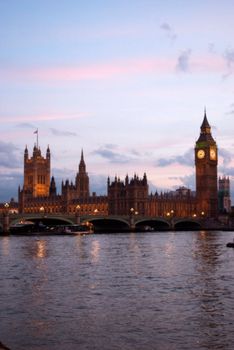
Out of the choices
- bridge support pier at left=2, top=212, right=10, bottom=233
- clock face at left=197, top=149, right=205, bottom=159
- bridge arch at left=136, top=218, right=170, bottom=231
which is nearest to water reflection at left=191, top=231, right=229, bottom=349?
bridge support pier at left=2, top=212, right=10, bottom=233

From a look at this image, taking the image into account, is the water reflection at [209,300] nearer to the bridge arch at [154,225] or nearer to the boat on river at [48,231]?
the boat on river at [48,231]

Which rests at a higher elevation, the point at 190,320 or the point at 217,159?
the point at 217,159

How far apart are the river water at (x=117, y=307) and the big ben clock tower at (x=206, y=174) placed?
14358 cm

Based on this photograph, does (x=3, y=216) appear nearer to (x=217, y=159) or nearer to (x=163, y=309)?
(x=163, y=309)

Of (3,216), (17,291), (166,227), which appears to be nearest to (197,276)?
(17,291)

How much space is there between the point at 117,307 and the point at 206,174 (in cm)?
16576

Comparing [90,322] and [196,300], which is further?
[196,300]

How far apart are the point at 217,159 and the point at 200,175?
28.8 feet

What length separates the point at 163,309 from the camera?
2375 cm

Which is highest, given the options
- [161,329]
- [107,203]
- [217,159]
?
[217,159]

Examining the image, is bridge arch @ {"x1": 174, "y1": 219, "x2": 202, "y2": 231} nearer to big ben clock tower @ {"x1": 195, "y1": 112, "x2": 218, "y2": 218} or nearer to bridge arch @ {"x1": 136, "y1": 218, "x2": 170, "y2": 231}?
bridge arch @ {"x1": 136, "y1": 218, "x2": 170, "y2": 231}

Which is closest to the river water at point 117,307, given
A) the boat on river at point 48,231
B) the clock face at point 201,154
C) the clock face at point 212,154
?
the boat on river at point 48,231

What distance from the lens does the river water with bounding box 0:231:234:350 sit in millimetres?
18766

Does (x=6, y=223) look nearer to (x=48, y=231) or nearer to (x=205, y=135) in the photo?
(x=48, y=231)
